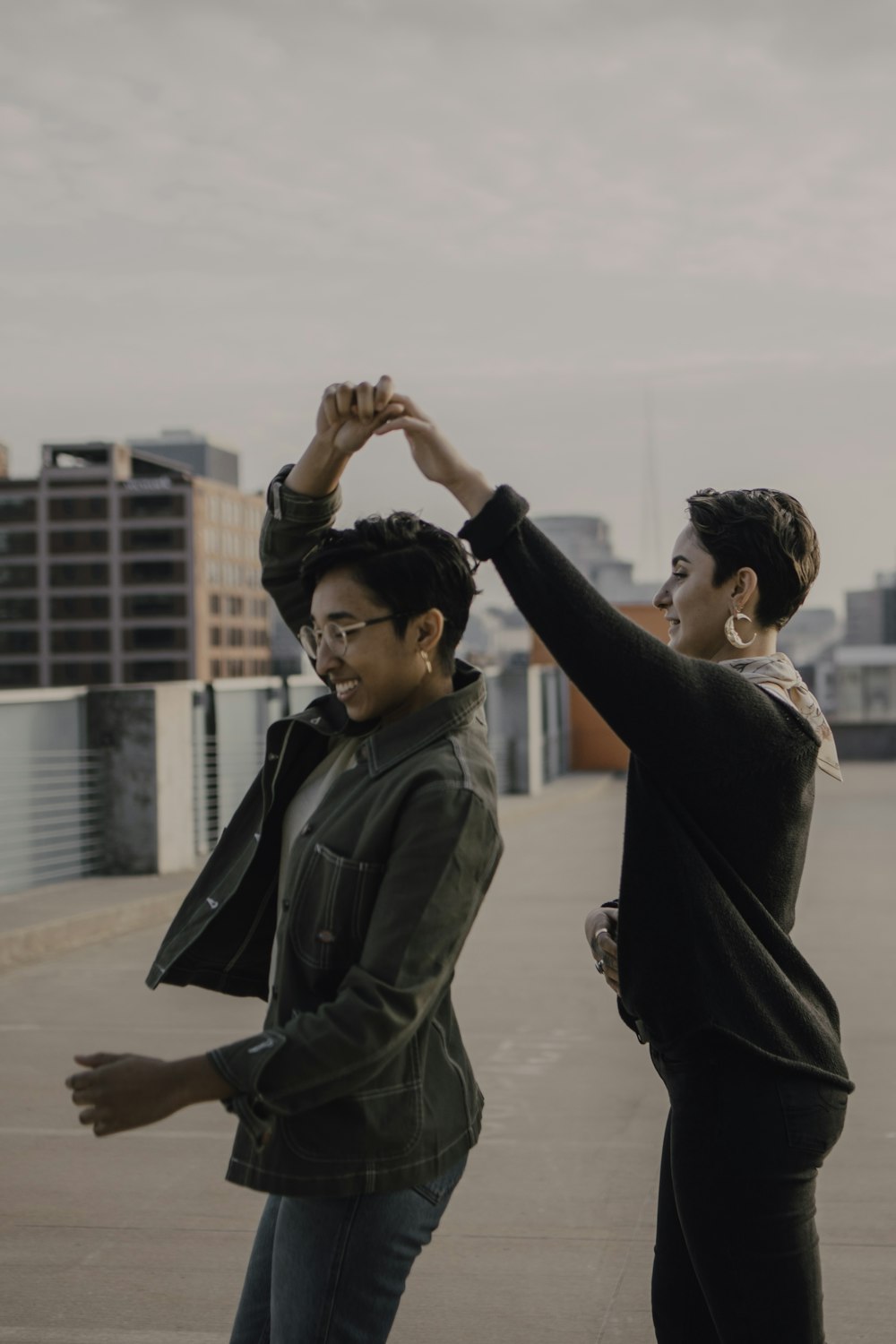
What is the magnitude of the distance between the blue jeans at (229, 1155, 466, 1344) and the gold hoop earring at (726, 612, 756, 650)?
3.15ft

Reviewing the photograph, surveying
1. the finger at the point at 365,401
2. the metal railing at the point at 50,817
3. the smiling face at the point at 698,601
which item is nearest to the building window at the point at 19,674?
the metal railing at the point at 50,817

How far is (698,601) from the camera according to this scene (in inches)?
108

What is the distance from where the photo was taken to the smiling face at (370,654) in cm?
240

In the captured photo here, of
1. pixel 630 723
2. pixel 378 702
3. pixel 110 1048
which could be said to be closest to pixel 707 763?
pixel 630 723

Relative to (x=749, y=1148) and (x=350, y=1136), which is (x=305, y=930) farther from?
(x=749, y=1148)

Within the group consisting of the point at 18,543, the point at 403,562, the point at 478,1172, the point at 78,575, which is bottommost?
the point at 478,1172

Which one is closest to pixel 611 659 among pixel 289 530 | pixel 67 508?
pixel 289 530

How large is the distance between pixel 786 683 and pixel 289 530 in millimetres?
834

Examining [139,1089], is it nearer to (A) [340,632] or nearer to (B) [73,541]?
(A) [340,632]

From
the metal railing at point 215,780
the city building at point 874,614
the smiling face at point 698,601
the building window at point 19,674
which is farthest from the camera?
the city building at point 874,614

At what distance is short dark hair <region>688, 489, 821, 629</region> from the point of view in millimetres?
2699

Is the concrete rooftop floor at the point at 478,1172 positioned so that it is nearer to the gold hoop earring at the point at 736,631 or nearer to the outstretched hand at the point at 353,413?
the gold hoop earring at the point at 736,631

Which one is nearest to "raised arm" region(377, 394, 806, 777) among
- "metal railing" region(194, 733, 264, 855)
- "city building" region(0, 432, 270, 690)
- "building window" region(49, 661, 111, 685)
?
"metal railing" region(194, 733, 264, 855)

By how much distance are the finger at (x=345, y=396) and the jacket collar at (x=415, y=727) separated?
1.39 ft
